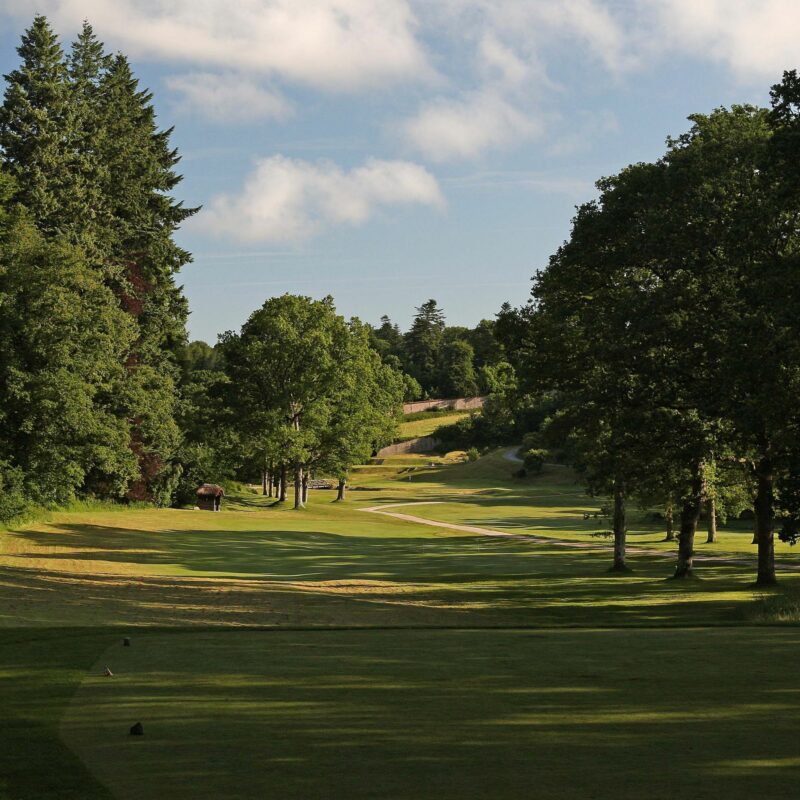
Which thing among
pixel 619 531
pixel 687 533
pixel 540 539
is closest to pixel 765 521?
pixel 687 533

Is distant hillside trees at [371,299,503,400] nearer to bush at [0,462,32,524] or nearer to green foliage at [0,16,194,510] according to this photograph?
green foliage at [0,16,194,510]

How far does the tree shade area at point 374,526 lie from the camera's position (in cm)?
844

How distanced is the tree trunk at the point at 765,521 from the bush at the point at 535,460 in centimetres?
8505

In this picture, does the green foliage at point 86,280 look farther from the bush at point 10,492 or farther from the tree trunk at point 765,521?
the tree trunk at point 765,521

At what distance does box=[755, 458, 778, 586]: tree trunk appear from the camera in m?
33.6

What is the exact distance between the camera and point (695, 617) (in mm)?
26312

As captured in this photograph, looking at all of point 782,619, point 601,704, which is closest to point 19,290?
point 782,619

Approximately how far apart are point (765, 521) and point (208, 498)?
173ft

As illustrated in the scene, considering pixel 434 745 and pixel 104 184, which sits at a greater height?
pixel 104 184

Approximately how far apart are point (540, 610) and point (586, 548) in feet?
90.5

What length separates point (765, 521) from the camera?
33.8 m

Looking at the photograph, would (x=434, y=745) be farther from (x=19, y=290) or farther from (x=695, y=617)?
(x=19, y=290)

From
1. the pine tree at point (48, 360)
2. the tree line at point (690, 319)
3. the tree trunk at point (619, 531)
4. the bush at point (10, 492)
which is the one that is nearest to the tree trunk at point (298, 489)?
the pine tree at point (48, 360)

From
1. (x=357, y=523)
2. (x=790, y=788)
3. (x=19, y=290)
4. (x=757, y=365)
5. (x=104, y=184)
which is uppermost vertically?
(x=104, y=184)
